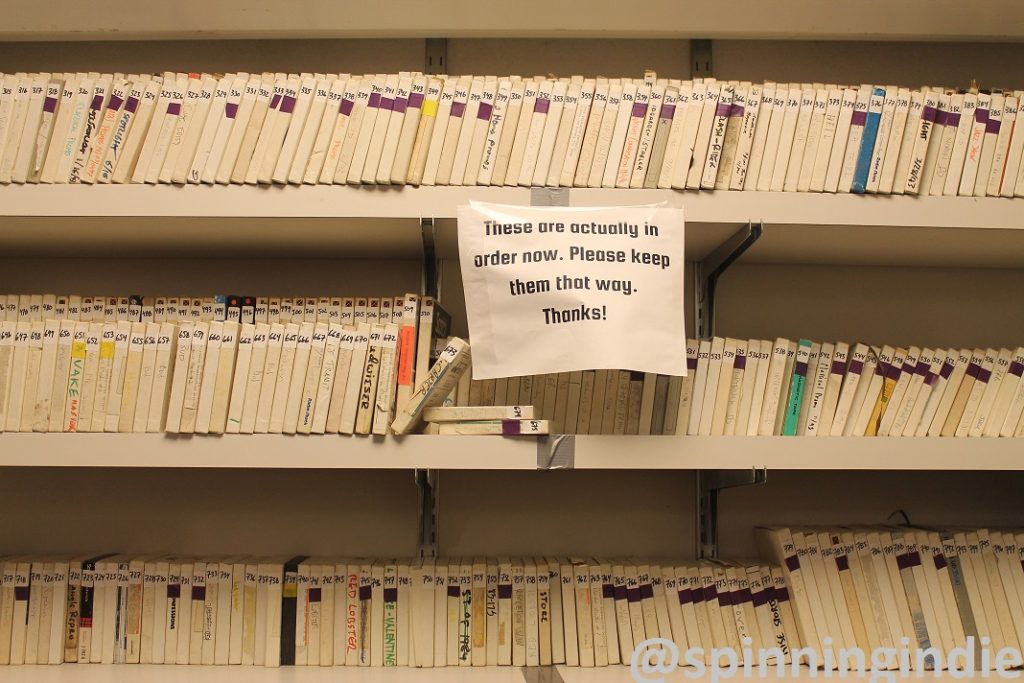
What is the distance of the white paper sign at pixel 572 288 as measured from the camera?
1.38 metres

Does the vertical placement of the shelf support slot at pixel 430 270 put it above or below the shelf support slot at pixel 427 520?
above

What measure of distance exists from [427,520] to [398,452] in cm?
43

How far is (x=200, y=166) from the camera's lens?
1504mm

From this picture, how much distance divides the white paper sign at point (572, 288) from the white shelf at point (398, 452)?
146mm

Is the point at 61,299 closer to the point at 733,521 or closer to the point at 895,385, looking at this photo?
the point at 733,521

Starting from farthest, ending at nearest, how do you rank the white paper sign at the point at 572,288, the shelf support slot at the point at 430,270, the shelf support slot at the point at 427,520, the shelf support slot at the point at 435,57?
the shelf support slot at the point at 435,57, the shelf support slot at the point at 427,520, the shelf support slot at the point at 430,270, the white paper sign at the point at 572,288

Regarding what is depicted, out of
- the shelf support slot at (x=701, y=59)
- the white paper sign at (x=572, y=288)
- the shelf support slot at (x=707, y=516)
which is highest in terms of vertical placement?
the shelf support slot at (x=701, y=59)

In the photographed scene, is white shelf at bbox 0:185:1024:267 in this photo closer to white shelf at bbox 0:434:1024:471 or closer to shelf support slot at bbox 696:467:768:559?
white shelf at bbox 0:434:1024:471

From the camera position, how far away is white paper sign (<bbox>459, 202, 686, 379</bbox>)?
1.38 m

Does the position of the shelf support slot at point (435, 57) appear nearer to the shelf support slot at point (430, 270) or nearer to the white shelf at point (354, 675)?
the shelf support slot at point (430, 270)

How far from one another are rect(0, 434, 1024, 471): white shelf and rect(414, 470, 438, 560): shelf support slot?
1.25 ft

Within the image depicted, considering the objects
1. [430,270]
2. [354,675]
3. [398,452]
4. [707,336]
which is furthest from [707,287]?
[354,675]

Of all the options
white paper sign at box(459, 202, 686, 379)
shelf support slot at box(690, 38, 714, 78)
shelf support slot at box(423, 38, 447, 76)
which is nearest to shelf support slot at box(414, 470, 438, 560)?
white paper sign at box(459, 202, 686, 379)

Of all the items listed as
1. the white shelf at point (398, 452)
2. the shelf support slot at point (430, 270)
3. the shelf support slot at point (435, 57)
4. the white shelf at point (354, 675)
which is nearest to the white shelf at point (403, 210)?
the shelf support slot at point (430, 270)
